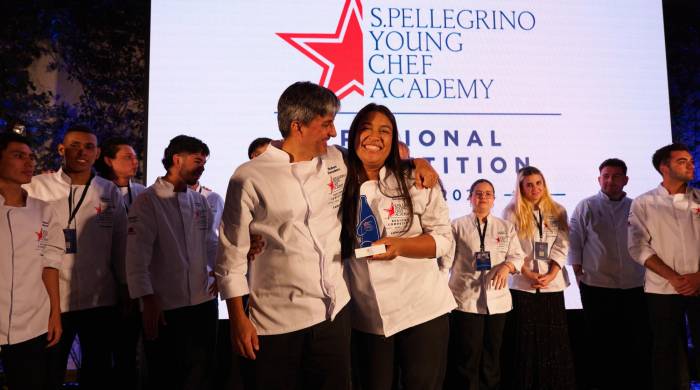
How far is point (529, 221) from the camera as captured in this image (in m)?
3.62

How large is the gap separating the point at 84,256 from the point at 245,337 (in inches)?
67.3

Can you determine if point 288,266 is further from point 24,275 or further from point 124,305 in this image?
point 124,305

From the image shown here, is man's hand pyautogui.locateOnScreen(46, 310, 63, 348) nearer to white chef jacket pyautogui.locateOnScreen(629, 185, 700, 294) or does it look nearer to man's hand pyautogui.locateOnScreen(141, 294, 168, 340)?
man's hand pyautogui.locateOnScreen(141, 294, 168, 340)

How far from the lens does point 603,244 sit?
12.5ft

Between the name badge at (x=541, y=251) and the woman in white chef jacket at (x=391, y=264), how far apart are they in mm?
1828

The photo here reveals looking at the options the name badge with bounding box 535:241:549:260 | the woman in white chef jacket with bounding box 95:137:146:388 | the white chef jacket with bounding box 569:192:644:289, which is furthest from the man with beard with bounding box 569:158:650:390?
the woman in white chef jacket with bounding box 95:137:146:388

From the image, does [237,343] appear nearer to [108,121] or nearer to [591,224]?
[591,224]

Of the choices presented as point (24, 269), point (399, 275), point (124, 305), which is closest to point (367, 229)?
point (399, 275)

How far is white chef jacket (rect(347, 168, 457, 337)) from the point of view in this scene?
6.08ft

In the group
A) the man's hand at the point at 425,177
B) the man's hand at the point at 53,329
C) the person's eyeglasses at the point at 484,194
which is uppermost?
the person's eyeglasses at the point at 484,194

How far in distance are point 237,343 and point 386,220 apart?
0.67 m

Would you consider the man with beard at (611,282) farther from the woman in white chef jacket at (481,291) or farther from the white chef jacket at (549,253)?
the woman in white chef jacket at (481,291)

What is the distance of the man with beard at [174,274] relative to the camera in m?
2.71

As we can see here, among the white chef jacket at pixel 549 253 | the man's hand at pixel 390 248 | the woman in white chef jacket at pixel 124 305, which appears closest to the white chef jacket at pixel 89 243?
the woman in white chef jacket at pixel 124 305
